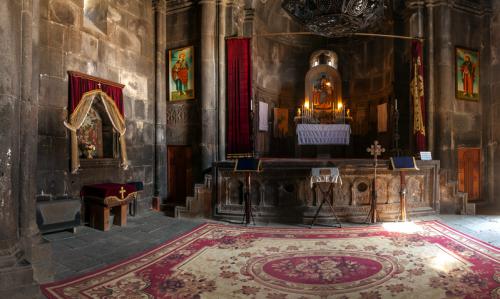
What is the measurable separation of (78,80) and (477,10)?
12.3 m

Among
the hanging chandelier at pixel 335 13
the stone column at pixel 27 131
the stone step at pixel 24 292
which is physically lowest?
the stone step at pixel 24 292

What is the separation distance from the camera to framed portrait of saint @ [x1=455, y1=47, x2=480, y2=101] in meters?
10.4

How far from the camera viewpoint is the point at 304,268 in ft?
17.2

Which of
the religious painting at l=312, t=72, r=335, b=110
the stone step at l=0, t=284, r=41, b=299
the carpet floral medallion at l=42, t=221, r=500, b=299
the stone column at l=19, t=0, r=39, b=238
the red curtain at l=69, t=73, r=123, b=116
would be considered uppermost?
the religious painting at l=312, t=72, r=335, b=110

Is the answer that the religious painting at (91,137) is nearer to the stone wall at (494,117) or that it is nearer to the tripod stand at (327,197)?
the tripod stand at (327,197)

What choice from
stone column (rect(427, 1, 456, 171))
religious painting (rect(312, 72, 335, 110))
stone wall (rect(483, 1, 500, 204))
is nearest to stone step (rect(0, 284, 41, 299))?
stone column (rect(427, 1, 456, 171))

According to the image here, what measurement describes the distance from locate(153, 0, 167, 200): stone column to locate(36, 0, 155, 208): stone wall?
0.16 metres

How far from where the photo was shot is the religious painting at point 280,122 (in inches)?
528

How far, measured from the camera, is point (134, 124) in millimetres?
9781

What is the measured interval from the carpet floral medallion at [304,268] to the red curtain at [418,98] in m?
3.52

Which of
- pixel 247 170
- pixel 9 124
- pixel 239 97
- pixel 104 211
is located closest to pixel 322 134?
pixel 239 97

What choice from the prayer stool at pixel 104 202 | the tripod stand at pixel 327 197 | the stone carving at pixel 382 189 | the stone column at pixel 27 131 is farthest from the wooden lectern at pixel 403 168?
the stone column at pixel 27 131

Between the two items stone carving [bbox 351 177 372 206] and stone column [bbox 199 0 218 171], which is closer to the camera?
stone carving [bbox 351 177 372 206]

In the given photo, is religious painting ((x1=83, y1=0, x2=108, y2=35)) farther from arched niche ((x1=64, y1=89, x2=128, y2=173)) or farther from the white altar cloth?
the white altar cloth
